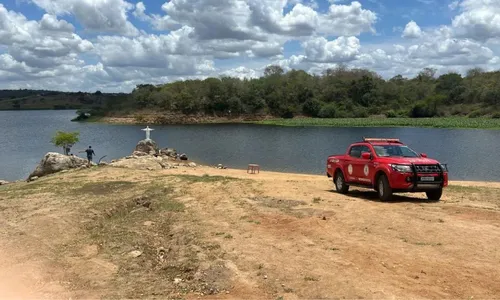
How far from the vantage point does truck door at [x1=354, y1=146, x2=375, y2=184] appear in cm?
1463

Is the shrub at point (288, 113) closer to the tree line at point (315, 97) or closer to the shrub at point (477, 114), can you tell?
the tree line at point (315, 97)

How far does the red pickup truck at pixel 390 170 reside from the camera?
532 inches

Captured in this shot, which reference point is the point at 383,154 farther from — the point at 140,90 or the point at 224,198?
the point at 140,90

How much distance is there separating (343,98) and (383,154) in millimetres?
114330

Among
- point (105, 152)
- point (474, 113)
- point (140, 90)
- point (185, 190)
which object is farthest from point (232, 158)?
point (140, 90)

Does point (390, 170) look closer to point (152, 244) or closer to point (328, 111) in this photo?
point (152, 244)

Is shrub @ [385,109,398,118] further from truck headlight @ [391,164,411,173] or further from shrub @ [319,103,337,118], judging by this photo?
truck headlight @ [391,164,411,173]

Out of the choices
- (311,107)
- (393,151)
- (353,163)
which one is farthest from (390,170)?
(311,107)

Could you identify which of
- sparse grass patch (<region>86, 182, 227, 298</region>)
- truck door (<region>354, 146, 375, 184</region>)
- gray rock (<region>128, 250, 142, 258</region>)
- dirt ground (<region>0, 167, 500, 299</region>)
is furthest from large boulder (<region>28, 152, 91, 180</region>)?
gray rock (<region>128, 250, 142, 258</region>)

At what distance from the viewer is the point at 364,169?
49.2 ft

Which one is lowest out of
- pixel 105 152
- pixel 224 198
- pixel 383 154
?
pixel 105 152

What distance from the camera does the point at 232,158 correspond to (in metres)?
42.5

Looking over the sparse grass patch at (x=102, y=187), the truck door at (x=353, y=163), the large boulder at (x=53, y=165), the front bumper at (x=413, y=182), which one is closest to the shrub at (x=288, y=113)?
the large boulder at (x=53, y=165)

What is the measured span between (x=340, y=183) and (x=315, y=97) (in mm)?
110133
